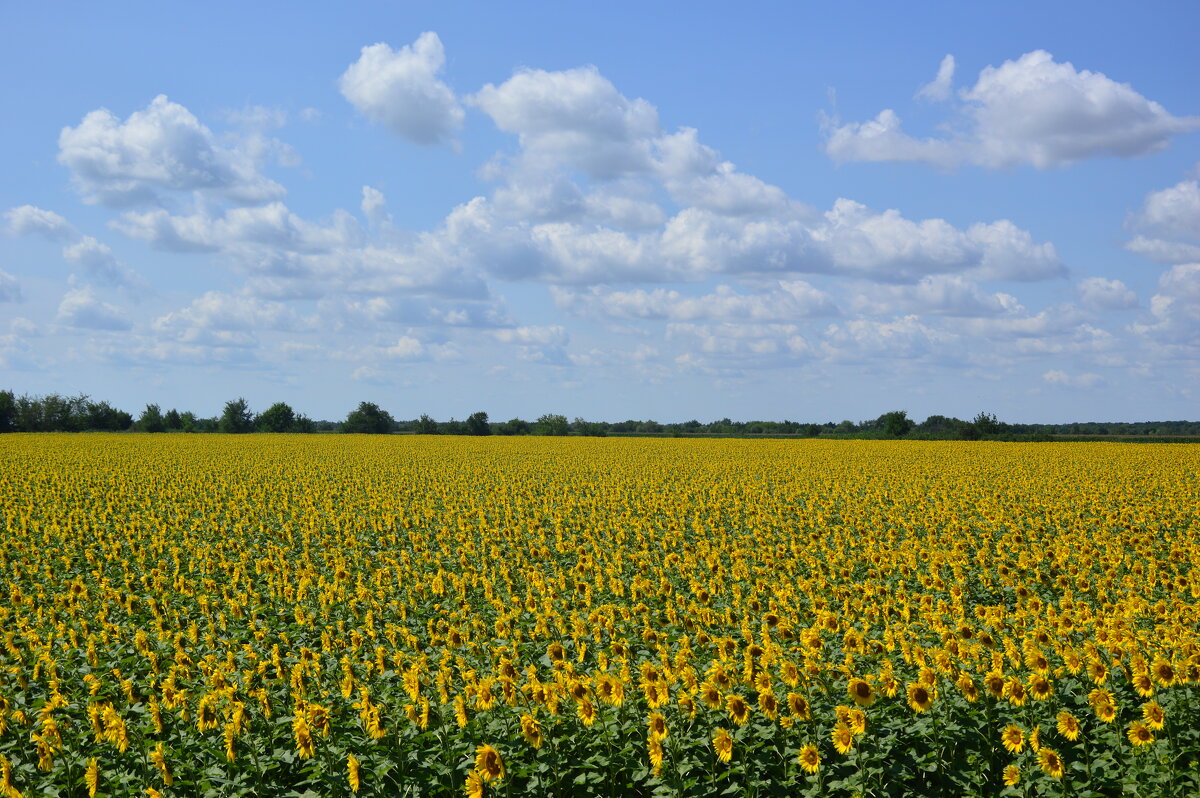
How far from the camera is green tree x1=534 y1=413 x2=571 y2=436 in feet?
340

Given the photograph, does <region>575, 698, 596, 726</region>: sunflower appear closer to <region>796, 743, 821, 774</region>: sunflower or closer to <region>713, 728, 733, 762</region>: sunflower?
<region>713, 728, 733, 762</region>: sunflower

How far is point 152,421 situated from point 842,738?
410ft

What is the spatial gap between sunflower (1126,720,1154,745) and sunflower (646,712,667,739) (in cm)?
351

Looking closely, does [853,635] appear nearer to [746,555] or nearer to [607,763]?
[607,763]

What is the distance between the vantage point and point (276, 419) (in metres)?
111

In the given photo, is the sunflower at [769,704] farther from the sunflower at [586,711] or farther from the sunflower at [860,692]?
the sunflower at [586,711]

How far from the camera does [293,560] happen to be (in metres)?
16.4

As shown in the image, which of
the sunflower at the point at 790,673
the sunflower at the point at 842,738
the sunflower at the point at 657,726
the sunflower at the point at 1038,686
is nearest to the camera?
the sunflower at the point at 842,738

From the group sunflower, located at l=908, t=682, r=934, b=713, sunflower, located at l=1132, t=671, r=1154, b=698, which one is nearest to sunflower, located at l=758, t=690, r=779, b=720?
sunflower, located at l=908, t=682, r=934, b=713

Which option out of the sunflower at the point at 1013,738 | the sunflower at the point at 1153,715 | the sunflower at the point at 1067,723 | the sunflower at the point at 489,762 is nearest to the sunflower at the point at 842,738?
the sunflower at the point at 1013,738

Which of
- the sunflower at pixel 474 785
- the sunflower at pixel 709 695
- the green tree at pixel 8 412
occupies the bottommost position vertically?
the sunflower at pixel 474 785

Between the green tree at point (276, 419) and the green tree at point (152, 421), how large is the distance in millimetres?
14445

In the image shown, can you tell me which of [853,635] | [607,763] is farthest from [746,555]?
[607,763]

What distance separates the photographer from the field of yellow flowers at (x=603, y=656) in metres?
6.87
